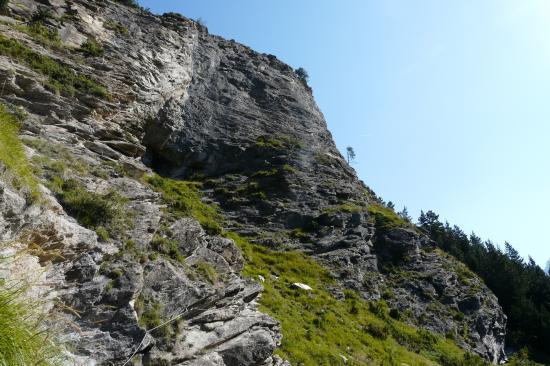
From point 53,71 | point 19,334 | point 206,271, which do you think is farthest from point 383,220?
point 19,334

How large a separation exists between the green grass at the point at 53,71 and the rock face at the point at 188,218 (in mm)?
570

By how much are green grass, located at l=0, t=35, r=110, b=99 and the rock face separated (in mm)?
570

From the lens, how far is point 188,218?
16062 mm

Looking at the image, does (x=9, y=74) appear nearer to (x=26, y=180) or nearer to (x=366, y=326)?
(x=26, y=180)

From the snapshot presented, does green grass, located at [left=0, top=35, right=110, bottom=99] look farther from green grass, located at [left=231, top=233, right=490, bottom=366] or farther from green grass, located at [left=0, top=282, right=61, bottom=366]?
green grass, located at [left=0, top=282, right=61, bottom=366]

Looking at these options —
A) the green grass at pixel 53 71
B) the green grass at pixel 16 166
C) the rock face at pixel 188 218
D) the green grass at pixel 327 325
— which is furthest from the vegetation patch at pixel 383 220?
the green grass at pixel 16 166

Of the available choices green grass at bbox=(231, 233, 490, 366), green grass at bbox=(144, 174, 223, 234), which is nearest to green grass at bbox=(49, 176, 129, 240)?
green grass at bbox=(144, 174, 223, 234)

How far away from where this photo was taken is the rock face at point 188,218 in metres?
10.0

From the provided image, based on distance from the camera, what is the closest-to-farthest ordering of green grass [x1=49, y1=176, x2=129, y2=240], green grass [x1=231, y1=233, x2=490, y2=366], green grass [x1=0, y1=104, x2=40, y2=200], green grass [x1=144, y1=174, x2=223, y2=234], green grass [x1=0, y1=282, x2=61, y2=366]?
green grass [x1=0, y1=282, x2=61, y2=366] < green grass [x1=0, y1=104, x2=40, y2=200] < green grass [x1=49, y1=176, x2=129, y2=240] < green grass [x1=231, y1=233, x2=490, y2=366] < green grass [x1=144, y1=174, x2=223, y2=234]

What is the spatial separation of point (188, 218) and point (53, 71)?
35.6ft

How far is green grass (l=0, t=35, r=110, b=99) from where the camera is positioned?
64.7 feet

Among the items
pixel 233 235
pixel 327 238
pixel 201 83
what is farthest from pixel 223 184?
pixel 201 83

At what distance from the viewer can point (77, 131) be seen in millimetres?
18031

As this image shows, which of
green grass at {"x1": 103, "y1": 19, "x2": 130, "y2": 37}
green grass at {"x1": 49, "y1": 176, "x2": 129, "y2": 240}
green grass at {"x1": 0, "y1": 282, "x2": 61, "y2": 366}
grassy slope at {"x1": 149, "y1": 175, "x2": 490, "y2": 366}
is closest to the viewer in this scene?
green grass at {"x1": 0, "y1": 282, "x2": 61, "y2": 366}
